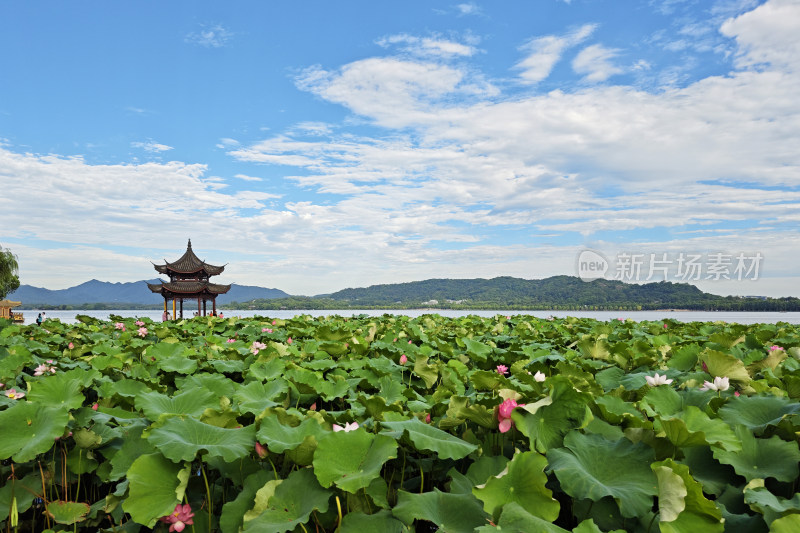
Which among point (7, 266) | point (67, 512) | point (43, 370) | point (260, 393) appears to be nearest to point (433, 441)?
point (260, 393)

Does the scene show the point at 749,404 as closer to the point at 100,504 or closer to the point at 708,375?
the point at 708,375

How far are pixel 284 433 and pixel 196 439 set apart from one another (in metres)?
0.33

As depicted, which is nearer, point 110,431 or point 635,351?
point 110,431

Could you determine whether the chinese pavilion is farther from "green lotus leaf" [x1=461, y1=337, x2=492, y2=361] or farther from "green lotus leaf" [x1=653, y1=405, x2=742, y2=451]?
"green lotus leaf" [x1=653, y1=405, x2=742, y2=451]

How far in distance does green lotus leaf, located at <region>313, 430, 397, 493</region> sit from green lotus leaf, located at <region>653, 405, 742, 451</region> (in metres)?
0.92

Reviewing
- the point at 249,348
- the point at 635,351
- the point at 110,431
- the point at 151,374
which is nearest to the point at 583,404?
the point at 110,431

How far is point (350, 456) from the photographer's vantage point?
164 cm

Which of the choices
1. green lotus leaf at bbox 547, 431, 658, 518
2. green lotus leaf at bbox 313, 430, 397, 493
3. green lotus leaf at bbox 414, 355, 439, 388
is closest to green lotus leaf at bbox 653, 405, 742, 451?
green lotus leaf at bbox 547, 431, 658, 518

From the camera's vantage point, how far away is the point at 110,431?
2355 millimetres

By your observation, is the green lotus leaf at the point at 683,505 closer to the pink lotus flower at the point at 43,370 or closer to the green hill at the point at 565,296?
the pink lotus flower at the point at 43,370

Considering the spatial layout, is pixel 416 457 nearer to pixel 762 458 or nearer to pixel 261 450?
pixel 261 450

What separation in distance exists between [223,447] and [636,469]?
1.38 m

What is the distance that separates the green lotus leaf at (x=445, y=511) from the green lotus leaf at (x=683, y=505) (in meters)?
0.51

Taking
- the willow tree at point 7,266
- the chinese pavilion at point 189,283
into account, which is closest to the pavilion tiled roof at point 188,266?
the chinese pavilion at point 189,283
